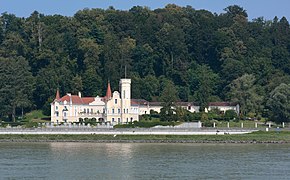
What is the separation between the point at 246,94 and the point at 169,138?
20435 millimetres

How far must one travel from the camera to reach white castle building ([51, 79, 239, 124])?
7719 centimetres

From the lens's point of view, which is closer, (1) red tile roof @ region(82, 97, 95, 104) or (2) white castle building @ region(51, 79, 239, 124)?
(2) white castle building @ region(51, 79, 239, 124)

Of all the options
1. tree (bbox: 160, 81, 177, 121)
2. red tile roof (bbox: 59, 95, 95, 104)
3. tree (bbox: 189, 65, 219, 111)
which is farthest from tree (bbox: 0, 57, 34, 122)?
tree (bbox: 189, 65, 219, 111)

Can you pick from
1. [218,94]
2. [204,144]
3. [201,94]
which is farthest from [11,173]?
[218,94]

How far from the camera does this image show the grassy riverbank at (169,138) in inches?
2331

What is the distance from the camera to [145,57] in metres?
94.0

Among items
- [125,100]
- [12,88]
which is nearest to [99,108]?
[125,100]

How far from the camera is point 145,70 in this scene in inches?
3656

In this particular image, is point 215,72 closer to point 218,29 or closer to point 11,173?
point 218,29

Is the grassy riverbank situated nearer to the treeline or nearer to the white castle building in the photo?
the white castle building

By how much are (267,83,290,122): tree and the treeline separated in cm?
259

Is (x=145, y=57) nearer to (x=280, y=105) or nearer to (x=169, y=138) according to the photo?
(x=280, y=105)

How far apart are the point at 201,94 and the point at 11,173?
4462cm

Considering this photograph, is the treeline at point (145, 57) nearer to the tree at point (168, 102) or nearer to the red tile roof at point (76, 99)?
the tree at point (168, 102)
